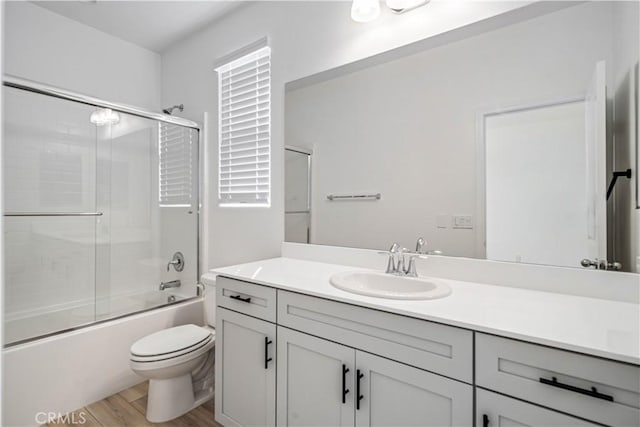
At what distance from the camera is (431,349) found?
3.65 feet

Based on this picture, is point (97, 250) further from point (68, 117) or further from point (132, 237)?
point (68, 117)

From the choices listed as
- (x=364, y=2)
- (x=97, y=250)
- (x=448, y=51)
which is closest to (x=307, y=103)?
(x=364, y=2)

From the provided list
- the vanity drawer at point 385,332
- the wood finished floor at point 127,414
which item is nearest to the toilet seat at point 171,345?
the wood finished floor at point 127,414

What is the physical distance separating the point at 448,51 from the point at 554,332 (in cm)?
129

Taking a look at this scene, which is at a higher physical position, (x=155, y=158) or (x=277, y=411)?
(x=155, y=158)

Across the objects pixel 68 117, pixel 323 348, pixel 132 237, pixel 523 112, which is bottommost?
pixel 323 348

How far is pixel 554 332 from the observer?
962mm

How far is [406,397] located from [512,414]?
0.32 meters

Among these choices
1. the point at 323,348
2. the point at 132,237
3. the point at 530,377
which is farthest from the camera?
the point at 132,237

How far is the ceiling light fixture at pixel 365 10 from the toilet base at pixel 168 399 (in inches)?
85.7

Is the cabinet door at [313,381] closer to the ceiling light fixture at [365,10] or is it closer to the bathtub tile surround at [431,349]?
the bathtub tile surround at [431,349]

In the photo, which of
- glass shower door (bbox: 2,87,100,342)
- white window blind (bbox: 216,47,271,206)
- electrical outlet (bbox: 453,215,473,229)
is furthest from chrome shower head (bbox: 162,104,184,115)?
electrical outlet (bbox: 453,215,473,229)

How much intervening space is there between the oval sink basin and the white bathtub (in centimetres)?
155

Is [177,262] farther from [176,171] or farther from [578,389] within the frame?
[578,389]
